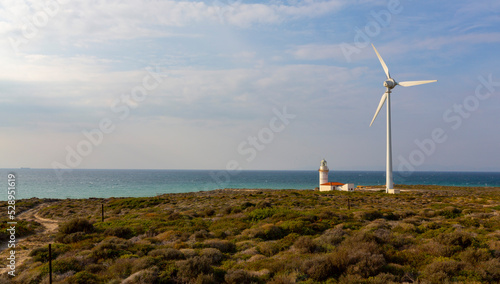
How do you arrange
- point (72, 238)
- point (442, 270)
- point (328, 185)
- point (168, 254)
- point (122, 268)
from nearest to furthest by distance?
point (442, 270) < point (122, 268) < point (168, 254) < point (72, 238) < point (328, 185)

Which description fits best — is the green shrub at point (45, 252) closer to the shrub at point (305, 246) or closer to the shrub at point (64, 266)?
the shrub at point (64, 266)

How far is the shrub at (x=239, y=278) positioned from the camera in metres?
10.4

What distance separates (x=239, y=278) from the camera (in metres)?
10.5

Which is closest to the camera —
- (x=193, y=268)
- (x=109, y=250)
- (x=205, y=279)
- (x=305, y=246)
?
(x=205, y=279)

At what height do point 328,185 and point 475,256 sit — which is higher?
point 475,256

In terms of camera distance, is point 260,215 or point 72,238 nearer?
point 72,238

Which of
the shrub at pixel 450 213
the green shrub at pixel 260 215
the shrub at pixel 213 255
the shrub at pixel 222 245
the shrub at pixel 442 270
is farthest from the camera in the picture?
the shrub at pixel 450 213

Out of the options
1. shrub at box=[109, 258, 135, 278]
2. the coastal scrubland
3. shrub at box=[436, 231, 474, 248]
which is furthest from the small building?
shrub at box=[109, 258, 135, 278]

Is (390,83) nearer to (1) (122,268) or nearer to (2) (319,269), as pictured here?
Result: (2) (319,269)

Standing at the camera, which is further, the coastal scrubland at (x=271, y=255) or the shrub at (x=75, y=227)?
the shrub at (x=75, y=227)

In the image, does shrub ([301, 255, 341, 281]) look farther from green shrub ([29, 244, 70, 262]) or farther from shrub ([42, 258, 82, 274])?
green shrub ([29, 244, 70, 262])

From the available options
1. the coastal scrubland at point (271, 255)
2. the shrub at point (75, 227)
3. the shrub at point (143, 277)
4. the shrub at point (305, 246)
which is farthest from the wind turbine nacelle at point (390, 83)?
the shrub at point (143, 277)

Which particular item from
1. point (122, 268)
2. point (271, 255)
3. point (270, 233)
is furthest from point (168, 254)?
point (270, 233)

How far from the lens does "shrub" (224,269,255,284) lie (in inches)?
409
